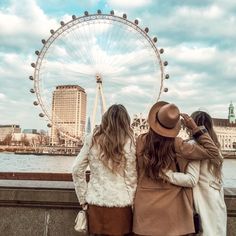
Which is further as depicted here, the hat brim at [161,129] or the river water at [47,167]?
the river water at [47,167]

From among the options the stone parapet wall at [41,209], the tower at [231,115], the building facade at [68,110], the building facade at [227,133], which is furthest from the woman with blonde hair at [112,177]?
the tower at [231,115]

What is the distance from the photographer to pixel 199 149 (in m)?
3.53

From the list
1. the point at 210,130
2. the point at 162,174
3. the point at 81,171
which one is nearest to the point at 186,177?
the point at 162,174

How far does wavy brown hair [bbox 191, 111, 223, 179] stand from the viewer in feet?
12.0

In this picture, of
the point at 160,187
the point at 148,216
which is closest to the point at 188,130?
the point at 160,187

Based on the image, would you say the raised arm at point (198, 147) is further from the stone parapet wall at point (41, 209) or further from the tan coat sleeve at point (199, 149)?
the stone parapet wall at point (41, 209)

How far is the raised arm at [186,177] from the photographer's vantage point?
3506 millimetres

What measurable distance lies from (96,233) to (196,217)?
84 cm

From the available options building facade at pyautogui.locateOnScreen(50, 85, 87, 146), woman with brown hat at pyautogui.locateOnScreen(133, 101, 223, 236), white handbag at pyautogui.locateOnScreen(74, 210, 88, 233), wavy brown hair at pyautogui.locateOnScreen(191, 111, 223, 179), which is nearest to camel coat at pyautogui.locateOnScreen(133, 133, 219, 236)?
woman with brown hat at pyautogui.locateOnScreen(133, 101, 223, 236)

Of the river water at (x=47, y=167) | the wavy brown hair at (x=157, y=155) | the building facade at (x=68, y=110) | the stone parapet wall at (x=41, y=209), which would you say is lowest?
the river water at (x=47, y=167)

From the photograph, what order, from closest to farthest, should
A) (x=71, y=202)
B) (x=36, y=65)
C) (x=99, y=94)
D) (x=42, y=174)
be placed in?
1. (x=71, y=202)
2. (x=42, y=174)
3. (x=36, y=65)
4. (x=99, y=94)

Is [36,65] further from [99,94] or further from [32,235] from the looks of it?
[32,235]

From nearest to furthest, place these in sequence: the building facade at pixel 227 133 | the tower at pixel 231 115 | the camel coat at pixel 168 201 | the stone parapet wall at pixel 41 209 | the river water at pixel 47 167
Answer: the camel coat at pixel 168 201 < the stone parapet wall at pixel 41 209 < the river water at pixel 47 167 < the building facade at pixel 227 133 < the tower at pixel 231 115

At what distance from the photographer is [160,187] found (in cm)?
352
